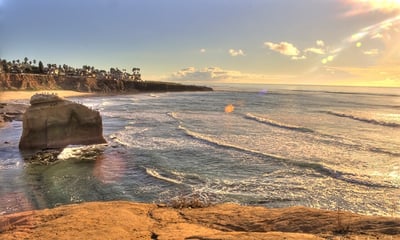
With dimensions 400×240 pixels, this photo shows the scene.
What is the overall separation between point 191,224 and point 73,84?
399 feet

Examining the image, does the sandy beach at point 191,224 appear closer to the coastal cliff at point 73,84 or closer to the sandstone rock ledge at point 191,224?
the sandstone rock ledge at point 191,224

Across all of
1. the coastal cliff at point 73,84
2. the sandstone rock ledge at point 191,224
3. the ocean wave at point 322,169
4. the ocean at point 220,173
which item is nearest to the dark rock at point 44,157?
the ocean at point 220,173

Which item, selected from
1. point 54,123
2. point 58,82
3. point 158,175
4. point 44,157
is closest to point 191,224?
point 158,175

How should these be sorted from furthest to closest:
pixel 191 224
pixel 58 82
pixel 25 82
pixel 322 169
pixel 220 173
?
pixel 58 82, pixel 25 82, pixel 322 169, pixel 220 173, pixel 191 224

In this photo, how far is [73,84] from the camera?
12031 cm

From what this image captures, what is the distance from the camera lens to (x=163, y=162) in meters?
17.7

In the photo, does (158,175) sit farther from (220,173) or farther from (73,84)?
(73,84)

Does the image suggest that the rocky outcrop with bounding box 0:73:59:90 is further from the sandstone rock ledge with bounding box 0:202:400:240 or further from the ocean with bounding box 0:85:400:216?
the sandstone rock ledge with bounding box 0:202:400:240

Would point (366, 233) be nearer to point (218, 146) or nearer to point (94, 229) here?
point (94, 229)

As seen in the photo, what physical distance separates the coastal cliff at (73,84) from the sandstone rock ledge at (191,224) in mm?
76772

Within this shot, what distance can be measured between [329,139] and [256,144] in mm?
6366

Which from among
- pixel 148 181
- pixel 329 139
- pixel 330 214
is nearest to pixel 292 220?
pixel 330 214

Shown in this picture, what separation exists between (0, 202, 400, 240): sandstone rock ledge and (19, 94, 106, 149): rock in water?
11973 mm

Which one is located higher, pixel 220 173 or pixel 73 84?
pixel 73 84
